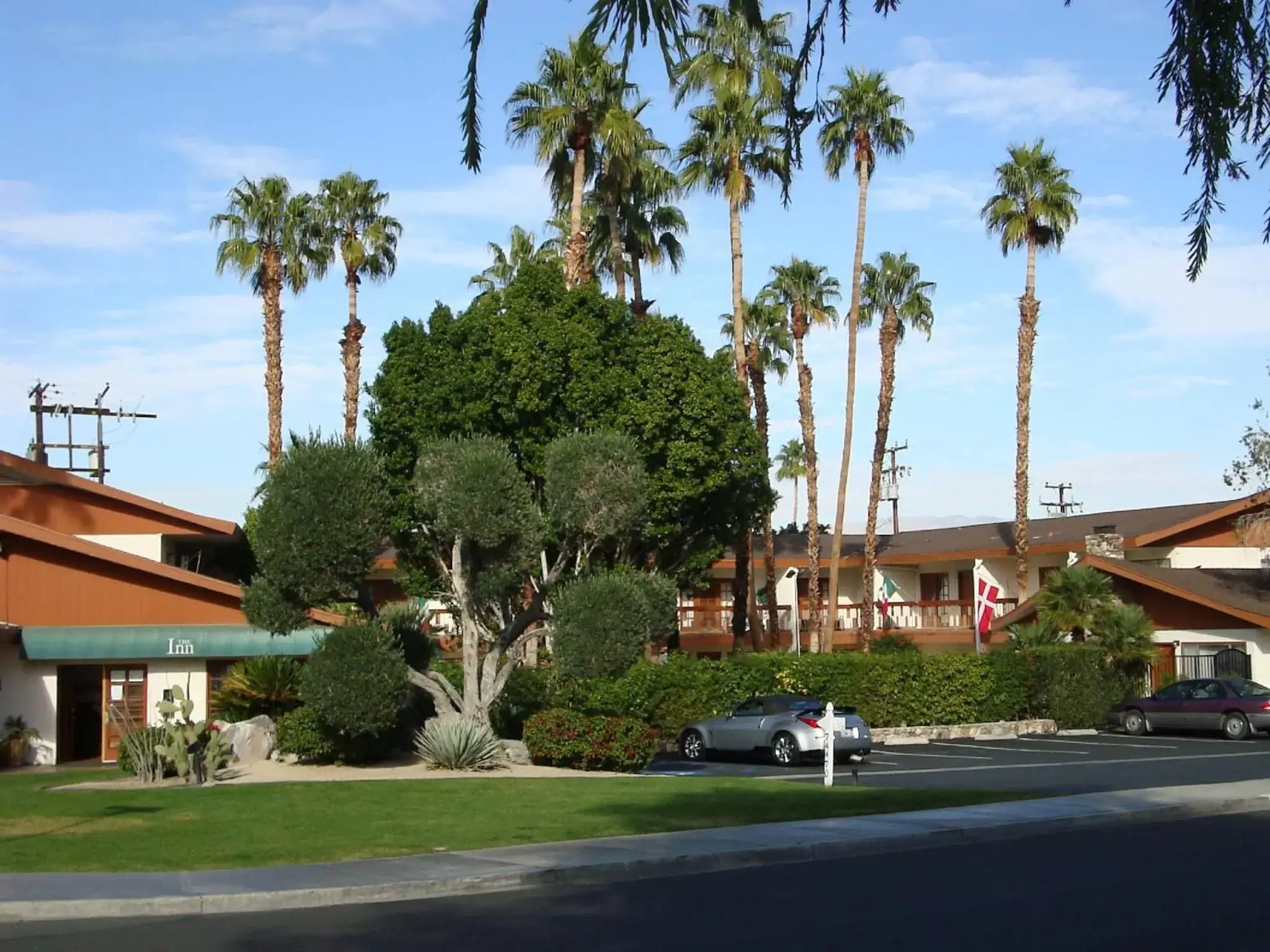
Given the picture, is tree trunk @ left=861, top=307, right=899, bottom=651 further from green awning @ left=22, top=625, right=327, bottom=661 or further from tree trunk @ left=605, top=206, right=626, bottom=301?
green awning @ left=22, top=625, right=327, bottom=661

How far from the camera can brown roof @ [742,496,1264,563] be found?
160 ft

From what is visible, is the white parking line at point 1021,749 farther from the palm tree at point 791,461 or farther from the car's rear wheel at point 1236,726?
the palm tree at point 791,461

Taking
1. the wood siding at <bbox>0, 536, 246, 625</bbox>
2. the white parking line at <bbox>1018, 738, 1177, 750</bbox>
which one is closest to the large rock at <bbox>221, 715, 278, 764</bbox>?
the wood siding at <bbox>0, 536, 246, 625</bbox>

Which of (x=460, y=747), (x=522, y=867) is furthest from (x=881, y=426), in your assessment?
(x=522, y=867)

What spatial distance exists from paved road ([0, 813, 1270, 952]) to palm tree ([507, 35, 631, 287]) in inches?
1123

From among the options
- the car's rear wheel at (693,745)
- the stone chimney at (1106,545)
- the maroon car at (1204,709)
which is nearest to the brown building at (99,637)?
the car's rear wheel at (693,745)

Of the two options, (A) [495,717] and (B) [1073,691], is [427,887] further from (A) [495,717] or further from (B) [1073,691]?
(B) [1073,691]

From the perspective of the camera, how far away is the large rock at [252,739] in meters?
25.9

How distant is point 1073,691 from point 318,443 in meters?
22.6

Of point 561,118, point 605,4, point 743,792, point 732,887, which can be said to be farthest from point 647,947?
point 561,118

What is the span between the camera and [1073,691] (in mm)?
38500

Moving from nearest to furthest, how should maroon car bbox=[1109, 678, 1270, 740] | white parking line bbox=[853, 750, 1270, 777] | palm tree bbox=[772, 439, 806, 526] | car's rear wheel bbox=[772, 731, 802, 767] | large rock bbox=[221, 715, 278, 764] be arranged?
large rock bbox=[221, 715, 278, 764] < white parking line bbox=[853, 750, 1270, 777] < car's rear wheel bbox=[772, 731, 802, 767] < maroon car bbox=[1109, 678, 1270, 740] < palm tree bbox=[772, 439, 806, 526]

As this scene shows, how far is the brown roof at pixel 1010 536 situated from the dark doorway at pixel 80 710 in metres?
29.1

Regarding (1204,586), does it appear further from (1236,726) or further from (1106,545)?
(1236,726)
